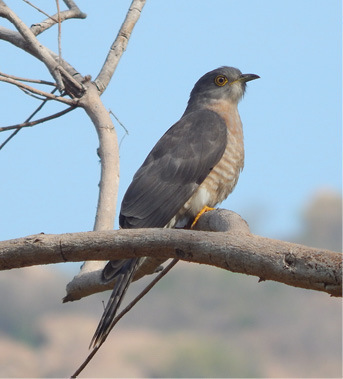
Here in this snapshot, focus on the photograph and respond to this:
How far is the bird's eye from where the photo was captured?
23.9 ft

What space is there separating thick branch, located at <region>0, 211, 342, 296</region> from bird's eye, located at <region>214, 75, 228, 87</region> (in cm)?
356

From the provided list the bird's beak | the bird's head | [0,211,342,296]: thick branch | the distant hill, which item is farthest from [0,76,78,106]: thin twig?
the distant hill

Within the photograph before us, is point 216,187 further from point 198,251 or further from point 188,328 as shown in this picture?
point 188,328

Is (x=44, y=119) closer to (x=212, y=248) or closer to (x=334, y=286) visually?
(x=212, y=248)

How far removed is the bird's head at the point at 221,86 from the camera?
7258 millimetres

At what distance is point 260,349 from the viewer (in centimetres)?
8525

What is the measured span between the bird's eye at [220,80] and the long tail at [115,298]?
8.28ft

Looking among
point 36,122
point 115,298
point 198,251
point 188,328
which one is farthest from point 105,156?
point 188,328

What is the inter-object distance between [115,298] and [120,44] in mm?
2137

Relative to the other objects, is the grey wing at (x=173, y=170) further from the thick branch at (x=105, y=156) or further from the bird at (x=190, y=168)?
the thick branch at (x=105, y=156)

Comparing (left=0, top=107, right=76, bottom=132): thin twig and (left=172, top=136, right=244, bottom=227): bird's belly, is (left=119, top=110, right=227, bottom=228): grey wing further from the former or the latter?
(left=0, top=107, right=76, bottom=132): thin twig

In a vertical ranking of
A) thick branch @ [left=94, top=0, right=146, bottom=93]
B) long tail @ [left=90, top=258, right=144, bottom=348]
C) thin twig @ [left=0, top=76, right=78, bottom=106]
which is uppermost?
thick branch @ [left=94, top=0, right=146, bottom=93]

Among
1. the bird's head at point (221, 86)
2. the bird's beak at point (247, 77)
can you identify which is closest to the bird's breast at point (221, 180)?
the bird's head at point (221, 86)

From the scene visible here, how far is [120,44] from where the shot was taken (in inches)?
249
